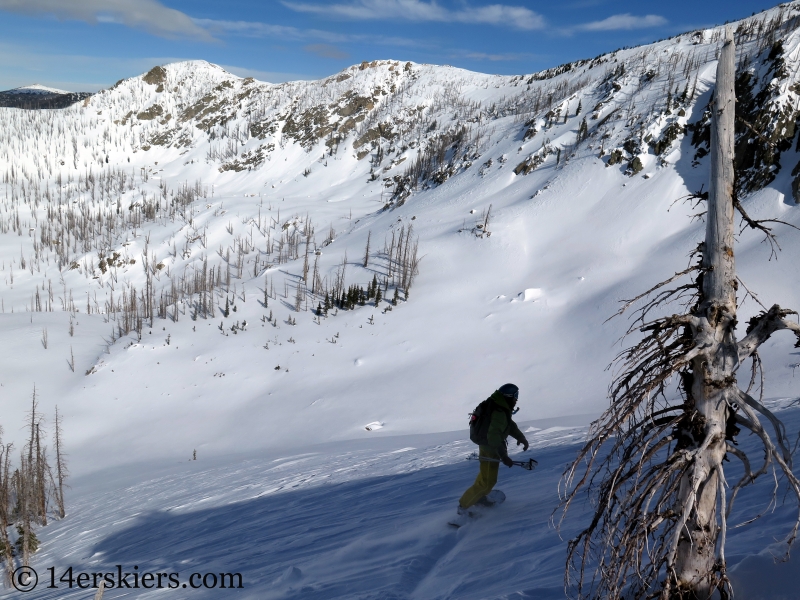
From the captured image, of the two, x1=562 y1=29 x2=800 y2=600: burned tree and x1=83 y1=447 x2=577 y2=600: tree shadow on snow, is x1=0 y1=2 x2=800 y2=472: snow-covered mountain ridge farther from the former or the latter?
x1=83 y1=447 x2=577 y2=600: tree shadow on snow

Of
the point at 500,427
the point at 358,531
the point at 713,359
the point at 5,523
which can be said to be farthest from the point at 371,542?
the point at 5,523

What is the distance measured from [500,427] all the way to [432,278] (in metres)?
20.0

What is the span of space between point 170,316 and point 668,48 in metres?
41.5

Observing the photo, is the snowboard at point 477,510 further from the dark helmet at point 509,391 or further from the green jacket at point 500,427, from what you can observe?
the dark helmet at point 509,391

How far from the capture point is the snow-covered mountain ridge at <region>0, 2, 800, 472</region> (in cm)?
1808

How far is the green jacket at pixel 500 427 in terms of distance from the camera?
20.3 feet

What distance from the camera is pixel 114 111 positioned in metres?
95.5

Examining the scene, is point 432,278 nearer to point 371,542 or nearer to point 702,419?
point 371,542

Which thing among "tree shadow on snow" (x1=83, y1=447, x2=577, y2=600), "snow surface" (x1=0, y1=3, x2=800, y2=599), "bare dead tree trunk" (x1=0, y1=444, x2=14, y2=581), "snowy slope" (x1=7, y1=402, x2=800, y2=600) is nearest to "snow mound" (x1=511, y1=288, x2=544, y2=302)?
"snow surface" (x1=0, y1=3, x2=800, y2=599)

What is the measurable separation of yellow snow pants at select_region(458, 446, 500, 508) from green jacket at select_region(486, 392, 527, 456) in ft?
0.37

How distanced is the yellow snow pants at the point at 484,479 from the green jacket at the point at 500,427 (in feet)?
0.37

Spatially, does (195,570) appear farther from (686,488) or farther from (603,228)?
(603,228)

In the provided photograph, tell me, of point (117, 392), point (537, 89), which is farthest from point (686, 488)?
point (537, 89)

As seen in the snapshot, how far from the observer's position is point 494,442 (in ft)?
20.3
